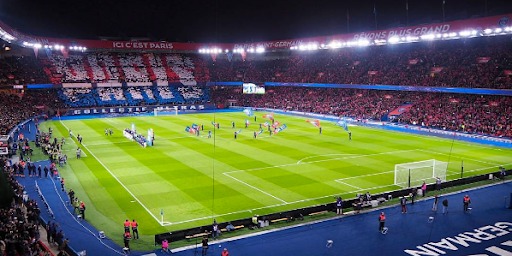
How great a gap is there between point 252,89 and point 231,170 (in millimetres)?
57541

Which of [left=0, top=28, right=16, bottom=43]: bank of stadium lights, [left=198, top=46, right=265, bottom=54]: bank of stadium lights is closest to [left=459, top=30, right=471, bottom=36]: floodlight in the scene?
[left=198, top=46, right=265, bottom=54]: bank of stadium lights

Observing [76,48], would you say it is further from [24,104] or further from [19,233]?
[19,233]

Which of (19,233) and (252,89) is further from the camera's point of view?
(252,89)

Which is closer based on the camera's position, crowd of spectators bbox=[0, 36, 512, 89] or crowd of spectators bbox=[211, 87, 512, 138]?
crowd of spectators bbox=[211, 87, 512, 138]

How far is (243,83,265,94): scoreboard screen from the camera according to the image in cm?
8981

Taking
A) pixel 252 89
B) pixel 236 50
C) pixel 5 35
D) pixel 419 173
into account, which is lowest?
pixel 419 173

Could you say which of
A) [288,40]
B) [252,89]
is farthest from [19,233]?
[252,89]

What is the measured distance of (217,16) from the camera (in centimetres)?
8469

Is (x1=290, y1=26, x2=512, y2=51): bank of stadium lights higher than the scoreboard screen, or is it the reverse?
(x1=290, y1=26, x2=512, y2=51): bank of stadium lights

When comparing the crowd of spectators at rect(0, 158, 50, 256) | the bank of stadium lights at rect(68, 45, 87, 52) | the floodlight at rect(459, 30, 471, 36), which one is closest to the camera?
the crowd of spectators at rect(0, 158, 50, 256)

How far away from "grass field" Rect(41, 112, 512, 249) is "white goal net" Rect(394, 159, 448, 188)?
81cm

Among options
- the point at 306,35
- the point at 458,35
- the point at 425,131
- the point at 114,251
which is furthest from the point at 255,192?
the point at 306,35

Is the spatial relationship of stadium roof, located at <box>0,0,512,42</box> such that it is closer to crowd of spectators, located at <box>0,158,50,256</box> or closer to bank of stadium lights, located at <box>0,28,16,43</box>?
bank of stadium lights, located at <box>0,28,16,43</box>

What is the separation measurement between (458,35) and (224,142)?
33574 mm
